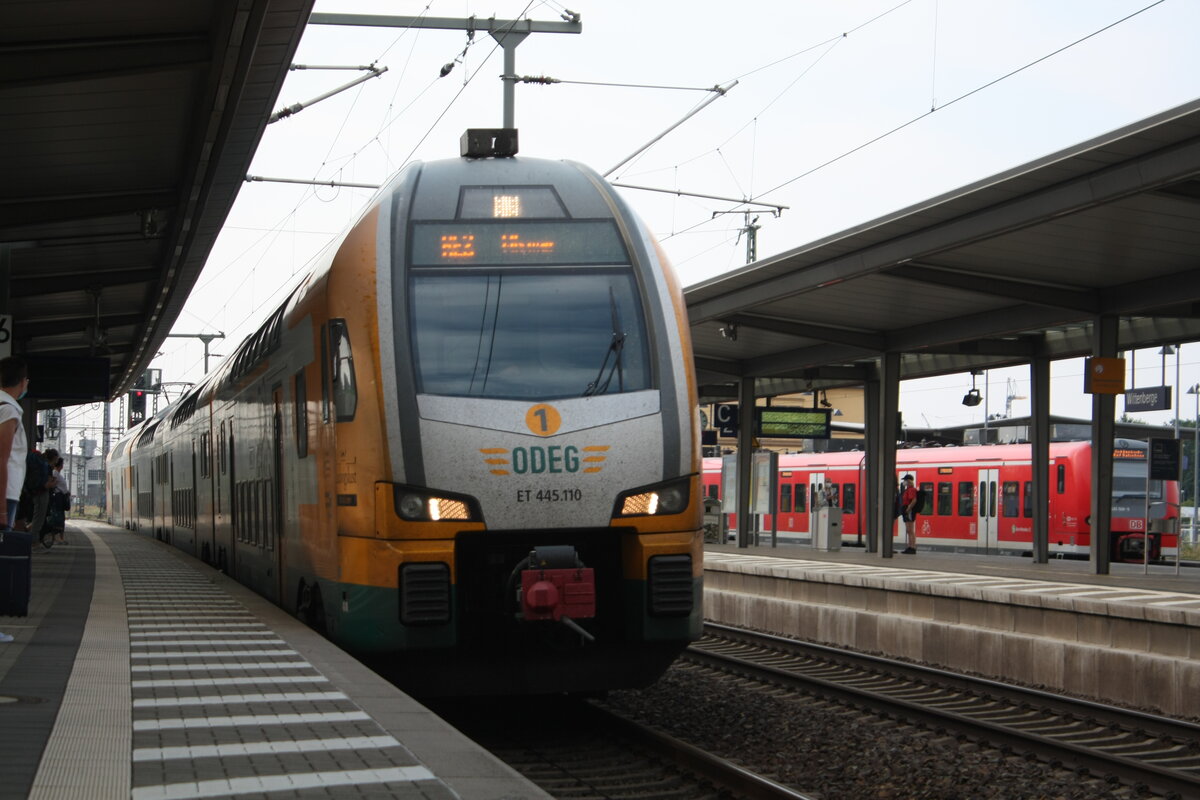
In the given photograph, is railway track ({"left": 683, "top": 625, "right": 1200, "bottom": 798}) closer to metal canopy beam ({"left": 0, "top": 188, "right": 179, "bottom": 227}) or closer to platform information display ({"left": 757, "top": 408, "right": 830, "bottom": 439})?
metal canopy beam ({"left": 0, "top": 188, "right": 179, "bottom": 227})

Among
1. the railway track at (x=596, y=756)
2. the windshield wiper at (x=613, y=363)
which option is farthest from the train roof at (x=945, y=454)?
the windshield wiper at (x=613, y=363)

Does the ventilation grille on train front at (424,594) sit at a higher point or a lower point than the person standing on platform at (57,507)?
higher

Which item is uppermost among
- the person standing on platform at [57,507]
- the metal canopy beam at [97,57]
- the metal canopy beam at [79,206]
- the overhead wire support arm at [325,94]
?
the overhead wire support arm at [325,94]

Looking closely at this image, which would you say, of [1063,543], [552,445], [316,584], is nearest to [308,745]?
[552,445]

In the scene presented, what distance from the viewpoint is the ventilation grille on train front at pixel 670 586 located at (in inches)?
332

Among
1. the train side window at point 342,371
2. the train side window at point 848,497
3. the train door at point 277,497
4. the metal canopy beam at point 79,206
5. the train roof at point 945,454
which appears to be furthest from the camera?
the train side window at point 848,497

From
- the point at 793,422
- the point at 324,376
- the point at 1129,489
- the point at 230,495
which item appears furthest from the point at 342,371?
the point at 1129,489

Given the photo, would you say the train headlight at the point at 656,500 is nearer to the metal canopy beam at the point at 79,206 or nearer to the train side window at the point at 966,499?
the metal canopy beam at the point at 79,206

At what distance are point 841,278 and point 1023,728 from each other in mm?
8724

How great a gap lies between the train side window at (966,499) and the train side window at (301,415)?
81.8 ft

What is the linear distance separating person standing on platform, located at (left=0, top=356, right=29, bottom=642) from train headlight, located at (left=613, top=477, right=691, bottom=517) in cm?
367

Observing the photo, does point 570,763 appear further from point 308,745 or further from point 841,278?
point 841,278

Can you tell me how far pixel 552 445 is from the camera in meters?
8.39

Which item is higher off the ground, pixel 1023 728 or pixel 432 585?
pixel 432 585
